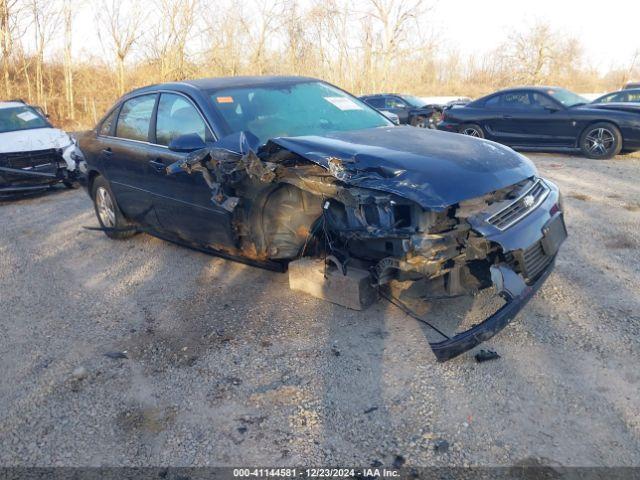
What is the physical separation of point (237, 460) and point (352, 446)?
0.54 metres

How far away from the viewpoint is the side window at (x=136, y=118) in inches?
198

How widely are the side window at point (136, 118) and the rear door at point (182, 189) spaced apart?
192 mm

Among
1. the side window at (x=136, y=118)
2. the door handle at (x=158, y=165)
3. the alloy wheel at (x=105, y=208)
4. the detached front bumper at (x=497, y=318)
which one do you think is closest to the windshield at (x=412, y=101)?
the alloy wheel at (x=105, y=208)

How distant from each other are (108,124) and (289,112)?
2417mm

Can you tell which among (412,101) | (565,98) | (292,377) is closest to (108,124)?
(292,377)

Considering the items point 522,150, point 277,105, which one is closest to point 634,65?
point 522,150

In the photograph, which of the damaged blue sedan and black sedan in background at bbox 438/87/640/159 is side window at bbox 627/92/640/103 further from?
the damaged blue sedan

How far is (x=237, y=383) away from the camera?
121 inches

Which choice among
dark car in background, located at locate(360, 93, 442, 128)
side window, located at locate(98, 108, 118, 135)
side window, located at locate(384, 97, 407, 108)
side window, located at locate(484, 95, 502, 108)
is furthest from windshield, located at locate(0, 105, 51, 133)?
side window, located at locate(384, 97, 407, 108)

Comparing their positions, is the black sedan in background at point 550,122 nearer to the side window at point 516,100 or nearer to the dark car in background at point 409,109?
the side window at point 516,100

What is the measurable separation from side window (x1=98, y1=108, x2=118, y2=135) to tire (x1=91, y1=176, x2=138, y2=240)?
51cm

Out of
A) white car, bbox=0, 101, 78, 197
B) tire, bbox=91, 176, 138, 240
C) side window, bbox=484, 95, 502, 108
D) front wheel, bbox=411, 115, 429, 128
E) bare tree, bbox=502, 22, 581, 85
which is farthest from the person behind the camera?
bare tree, bbox=502, 22, 581, 85

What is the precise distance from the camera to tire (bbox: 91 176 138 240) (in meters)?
5.79

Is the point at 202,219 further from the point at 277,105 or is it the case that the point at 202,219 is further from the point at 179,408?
the point at 179,408
